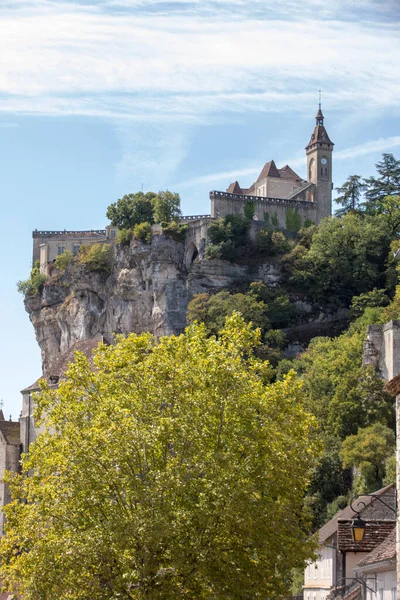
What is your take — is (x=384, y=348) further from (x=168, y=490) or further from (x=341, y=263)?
(x=168, y=490)

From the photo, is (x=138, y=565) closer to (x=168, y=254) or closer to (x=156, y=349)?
(x=156, y=349)

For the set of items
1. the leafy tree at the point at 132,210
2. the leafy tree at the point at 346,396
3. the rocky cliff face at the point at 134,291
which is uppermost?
the leafy tree at the point at 132,210

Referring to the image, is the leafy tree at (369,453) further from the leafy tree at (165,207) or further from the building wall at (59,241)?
the building wall at (59,241)

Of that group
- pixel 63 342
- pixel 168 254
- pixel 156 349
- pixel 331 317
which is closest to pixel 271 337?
pixel 331 317

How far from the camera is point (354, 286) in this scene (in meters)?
97.3

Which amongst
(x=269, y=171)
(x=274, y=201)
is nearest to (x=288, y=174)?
(x=269, y=171)

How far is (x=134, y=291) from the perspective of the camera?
10306 centimetres

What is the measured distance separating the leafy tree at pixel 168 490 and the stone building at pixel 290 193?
223ft

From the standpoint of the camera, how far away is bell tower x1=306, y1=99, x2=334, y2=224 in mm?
108500

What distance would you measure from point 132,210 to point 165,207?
3.19m

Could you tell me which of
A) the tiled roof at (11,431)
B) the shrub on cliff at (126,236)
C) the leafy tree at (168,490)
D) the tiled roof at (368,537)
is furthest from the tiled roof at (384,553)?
the shrub on cliff at (126,236)

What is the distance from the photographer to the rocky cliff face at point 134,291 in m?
99.8

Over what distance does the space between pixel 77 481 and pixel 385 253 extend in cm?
6581

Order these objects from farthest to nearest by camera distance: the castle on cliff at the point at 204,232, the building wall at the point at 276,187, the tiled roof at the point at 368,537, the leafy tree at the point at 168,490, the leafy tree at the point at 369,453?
the building wall at the point at 276,187 < the castle on cliff at the point at 204,232 < the leafy tree at the point at 369,453 < the tiled roof at the point at 368,537 < the leafy tree at the point at 168,490
